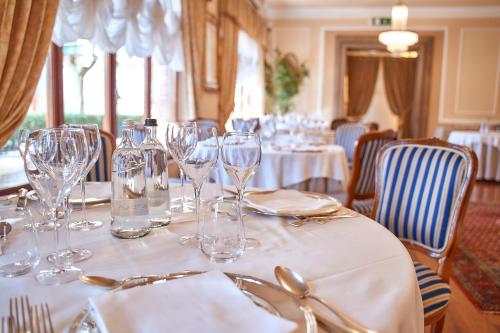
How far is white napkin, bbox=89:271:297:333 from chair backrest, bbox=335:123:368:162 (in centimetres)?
439

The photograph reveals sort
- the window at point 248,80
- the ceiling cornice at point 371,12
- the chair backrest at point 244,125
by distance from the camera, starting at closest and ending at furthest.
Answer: the chair backrest at point 244,125, the window at point 248,80, the ceiling cornice at point 371,12

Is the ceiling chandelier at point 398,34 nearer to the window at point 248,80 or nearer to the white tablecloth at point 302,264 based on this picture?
the window at point 248,80

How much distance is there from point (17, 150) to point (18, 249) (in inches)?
89.5

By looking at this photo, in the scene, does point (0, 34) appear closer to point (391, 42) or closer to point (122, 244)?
point (122, 244)

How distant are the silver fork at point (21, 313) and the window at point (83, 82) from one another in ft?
9.48

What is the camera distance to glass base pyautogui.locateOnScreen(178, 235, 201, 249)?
3.05ft

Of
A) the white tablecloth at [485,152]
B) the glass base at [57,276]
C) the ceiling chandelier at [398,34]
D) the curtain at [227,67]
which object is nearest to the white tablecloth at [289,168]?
the glass base at [57,276]

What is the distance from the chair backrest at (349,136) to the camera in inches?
192

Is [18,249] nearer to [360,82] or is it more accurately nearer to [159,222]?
[159,222]

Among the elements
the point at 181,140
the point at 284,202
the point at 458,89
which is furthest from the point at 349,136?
the point at 458,89

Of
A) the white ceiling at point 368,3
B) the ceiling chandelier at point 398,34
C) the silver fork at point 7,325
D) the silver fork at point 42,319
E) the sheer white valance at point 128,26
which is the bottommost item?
the silver fork at point 42,319

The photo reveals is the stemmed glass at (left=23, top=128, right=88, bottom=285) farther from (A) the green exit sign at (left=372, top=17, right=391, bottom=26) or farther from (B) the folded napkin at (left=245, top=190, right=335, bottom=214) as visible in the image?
(A) the green exit sign at (left=372, top=17, right=391, bottom=26)

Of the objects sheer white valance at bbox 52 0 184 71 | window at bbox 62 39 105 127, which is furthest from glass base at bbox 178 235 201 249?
window at bbox 62 39 105 127

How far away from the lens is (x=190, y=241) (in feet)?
3.14
